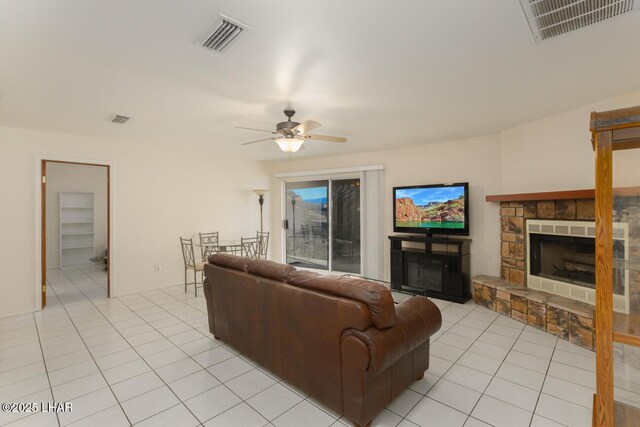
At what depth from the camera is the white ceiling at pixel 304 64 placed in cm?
168

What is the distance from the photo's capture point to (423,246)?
4973 millimetres

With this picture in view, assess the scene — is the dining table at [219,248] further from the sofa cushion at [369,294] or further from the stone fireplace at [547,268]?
the stone fireplace at [547,268]

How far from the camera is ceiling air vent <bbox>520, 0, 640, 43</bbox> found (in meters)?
1.60

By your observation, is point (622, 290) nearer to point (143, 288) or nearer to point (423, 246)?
point (423, 246)

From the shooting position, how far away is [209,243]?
218 inches

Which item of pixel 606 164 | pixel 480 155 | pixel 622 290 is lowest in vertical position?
pixel 622 290

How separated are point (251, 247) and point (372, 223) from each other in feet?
8.18

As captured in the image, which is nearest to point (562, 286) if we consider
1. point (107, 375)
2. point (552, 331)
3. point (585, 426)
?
point (552, 331)

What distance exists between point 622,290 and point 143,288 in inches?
225

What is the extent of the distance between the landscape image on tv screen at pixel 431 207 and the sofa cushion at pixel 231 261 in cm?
310

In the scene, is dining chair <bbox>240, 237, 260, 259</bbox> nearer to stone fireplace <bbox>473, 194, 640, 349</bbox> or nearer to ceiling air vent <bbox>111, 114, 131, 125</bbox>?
ceiling air vent <bbox>111, 114, 131, 125</bbox>

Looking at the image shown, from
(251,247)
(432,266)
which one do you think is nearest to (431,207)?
(432,266)

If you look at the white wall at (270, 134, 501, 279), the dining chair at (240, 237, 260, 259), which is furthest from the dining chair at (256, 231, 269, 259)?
the white wall at (270, 134, 501, 279)

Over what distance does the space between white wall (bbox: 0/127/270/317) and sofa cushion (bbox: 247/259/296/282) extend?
333 centimetres
